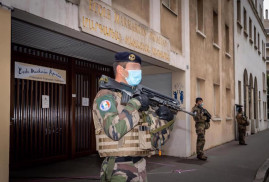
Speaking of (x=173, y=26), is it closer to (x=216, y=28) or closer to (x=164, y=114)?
(x=216, y=28)

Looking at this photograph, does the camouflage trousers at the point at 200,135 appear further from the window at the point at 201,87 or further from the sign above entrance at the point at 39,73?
the sign above entrance at the point at 39,73

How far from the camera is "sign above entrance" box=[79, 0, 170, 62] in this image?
5.41m

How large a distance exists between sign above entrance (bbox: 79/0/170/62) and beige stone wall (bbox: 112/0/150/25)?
44 cm

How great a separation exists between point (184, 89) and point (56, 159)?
14.6ft

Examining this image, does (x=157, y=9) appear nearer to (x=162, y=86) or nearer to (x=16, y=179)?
(x=162, y=86)

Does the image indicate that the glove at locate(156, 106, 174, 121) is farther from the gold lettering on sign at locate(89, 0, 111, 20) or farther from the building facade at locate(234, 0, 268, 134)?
the building facade at locate(234, 0, 268, 134)

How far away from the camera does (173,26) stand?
9.76 metres

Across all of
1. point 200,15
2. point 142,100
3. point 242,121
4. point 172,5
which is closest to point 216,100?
point 242,121

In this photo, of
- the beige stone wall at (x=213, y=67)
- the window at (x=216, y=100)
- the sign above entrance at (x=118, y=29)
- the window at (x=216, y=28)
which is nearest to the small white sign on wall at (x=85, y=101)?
the sign above entrance at (x=118, y=29)

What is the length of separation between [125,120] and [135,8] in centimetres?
567

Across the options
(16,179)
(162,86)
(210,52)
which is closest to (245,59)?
(210,52)

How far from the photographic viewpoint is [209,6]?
1270 centimetres

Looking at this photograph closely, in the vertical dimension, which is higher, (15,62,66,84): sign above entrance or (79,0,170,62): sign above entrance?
(79,0,170,62): sign above entrance

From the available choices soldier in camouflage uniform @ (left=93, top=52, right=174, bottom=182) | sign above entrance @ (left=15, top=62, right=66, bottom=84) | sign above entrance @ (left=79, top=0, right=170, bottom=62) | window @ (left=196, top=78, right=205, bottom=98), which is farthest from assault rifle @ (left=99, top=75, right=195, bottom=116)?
window @ (left=196, top=78, right=205, bottom=98)
